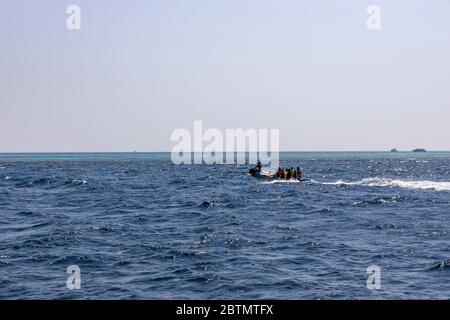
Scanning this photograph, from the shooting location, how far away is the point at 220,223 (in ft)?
96.2

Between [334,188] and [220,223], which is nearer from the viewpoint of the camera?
[220,223]

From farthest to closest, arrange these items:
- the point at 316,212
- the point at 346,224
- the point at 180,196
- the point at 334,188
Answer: the point at 334,188
the point at 180,196
the point at 316,212
the point at 346,224
